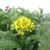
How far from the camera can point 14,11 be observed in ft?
5.91

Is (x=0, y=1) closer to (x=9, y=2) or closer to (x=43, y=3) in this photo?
(x=9, y=2)

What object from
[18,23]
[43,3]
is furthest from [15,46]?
[43,3]

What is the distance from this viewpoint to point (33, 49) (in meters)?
1.46

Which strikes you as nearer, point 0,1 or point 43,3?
point 43,3

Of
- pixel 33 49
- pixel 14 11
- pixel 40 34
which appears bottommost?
pixel 33 49

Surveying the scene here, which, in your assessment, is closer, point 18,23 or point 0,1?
point 18,23

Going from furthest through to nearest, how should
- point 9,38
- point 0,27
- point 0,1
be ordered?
point 0,1 < point 0,27 < point 9,38

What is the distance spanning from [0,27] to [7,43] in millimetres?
325

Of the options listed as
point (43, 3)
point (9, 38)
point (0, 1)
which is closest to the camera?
point (9, 38)

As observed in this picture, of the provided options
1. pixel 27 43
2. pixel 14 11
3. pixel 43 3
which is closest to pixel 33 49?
pixel 27 43

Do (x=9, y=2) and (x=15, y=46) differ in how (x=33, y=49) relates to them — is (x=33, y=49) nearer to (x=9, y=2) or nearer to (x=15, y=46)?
(x=15, y=46)

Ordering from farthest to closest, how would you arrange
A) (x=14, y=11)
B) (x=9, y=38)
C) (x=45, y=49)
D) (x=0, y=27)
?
1. (x=14, y=11)
2. (x=0, y=27)
3. (x=9, y=38)
4. (x=45, y=49)

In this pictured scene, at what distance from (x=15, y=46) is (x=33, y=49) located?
6.8 inches

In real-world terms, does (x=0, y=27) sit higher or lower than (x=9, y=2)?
lower
